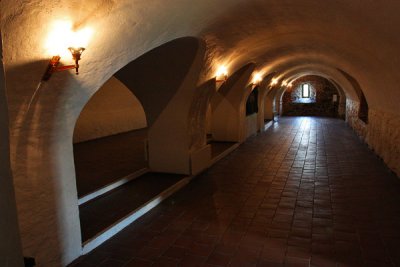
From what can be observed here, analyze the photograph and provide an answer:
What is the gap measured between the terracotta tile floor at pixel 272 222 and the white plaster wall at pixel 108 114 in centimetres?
551

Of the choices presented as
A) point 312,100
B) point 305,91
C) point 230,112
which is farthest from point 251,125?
point 305,91

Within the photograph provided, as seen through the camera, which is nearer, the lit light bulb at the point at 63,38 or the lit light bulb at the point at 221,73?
the lit light bulb at the point at 63,38

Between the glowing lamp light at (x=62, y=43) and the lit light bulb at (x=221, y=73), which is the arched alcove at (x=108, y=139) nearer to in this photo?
the lit light bulb at (x=221, y=73)

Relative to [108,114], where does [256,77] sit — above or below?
above

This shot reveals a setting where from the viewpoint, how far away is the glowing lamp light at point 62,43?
2.74 m

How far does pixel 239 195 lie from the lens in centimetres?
596

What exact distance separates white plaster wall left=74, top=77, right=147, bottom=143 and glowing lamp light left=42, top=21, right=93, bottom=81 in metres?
8.26

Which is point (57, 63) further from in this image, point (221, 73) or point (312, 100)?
point (312, 100)

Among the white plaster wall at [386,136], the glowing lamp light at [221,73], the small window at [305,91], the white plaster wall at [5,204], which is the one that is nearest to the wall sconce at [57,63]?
the white plaster wall at [5,204]

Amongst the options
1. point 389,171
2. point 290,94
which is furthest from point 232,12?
point 290,94

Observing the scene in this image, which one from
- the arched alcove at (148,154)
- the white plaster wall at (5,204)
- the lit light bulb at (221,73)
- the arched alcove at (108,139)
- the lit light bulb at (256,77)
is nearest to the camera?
the white plaster wall at (5,204)

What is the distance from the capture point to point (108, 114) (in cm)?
1237

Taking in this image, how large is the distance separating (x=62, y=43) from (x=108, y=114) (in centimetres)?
980

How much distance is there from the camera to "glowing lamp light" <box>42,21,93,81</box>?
2.74m
